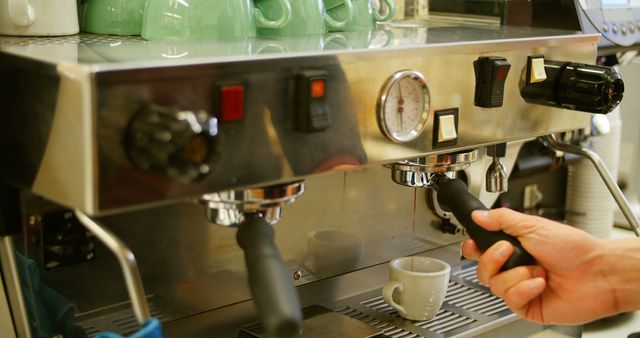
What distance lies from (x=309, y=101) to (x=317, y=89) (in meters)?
0.01

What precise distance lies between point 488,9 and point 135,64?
662 mm

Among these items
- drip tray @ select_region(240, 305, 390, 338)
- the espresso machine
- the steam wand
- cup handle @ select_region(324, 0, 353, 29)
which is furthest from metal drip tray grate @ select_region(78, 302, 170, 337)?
the steam wand

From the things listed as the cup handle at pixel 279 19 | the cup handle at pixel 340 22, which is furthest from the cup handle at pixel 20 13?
the cup handle at pixel 340 22

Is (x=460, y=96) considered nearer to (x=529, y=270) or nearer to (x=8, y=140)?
(x=529, y=270)

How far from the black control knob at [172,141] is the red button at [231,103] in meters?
0.05

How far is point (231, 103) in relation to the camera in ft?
2.04

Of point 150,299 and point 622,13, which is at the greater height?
point 622,13

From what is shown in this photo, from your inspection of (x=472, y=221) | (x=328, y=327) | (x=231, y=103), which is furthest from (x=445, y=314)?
(x=231, y=103)

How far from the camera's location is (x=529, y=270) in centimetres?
77

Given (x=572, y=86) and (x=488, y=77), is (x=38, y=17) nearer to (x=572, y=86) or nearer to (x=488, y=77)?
(x=488, y=77)

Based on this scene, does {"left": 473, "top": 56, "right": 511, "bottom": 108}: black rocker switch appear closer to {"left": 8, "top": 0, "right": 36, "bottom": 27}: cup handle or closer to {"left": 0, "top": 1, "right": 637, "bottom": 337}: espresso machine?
{"left": 0, "top": 1, "right": 637, "bottom": 337}: espresso machine

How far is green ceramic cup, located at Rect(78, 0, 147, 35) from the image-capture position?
0.88m

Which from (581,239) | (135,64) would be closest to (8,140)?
(135,64)

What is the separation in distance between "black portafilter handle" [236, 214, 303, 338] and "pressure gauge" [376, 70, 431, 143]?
0.15m
